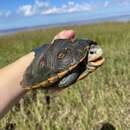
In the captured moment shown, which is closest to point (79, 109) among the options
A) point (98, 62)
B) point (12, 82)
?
point (12, 82)

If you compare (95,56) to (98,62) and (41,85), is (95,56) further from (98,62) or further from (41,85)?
(41,85)

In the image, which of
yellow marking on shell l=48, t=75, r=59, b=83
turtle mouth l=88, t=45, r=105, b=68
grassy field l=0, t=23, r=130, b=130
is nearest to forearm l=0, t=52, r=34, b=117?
yellow marking on shell l=48, t=75, r=59, b=83

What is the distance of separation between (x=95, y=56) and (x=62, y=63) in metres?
0.20

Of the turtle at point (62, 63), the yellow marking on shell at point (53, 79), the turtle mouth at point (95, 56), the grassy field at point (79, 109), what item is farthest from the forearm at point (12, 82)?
the grassy field at point (79, 109)

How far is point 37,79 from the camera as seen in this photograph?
2.78 meters

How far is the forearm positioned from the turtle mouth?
39 centimetres

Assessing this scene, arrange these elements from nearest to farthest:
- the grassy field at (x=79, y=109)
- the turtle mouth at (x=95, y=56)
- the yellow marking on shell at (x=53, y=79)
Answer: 1. the turtle mouth at (x=95, y=56)
2. the yellow marking on shell at (x=53, y=79)
3. the grassy field at (x=79, y=109)

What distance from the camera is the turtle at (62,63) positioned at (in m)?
2.67

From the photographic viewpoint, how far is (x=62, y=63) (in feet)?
8.96

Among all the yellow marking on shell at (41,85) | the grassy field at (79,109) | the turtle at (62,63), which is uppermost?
the turtle at (62,63)

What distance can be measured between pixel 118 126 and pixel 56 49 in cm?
77

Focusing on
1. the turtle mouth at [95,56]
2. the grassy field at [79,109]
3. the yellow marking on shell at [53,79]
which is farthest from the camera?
the grassy field at [79,109]

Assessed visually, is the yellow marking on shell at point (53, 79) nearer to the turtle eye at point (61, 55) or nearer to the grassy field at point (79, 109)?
the turtle eye at point (61, 55)

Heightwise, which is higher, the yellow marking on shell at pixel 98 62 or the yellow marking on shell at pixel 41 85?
the yellow marking on shell at pixel 98 62
